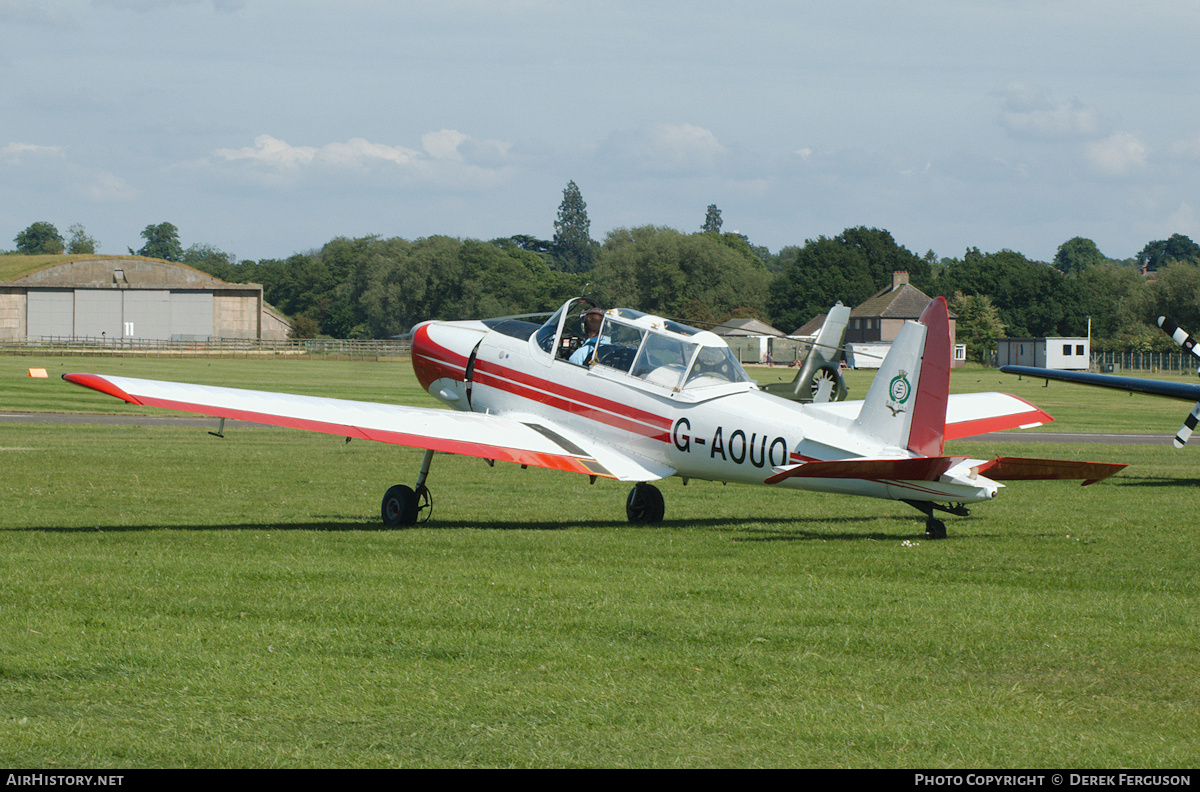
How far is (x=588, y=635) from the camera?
7754 mm

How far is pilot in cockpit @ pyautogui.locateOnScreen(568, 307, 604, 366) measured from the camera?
46.4 feet

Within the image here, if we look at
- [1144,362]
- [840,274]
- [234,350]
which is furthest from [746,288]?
[234,350]

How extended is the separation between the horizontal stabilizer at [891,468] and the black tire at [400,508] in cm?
460

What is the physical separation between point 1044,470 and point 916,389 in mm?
1408

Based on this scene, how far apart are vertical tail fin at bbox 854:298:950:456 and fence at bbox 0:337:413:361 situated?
76706 mm

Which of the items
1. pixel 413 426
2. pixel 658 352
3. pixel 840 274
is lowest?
pixel 413 426

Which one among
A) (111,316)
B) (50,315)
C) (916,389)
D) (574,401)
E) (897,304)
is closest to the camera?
(916,389)

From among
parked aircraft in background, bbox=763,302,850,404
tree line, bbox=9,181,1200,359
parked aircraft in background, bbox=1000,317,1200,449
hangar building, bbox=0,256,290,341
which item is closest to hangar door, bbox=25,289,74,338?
hangar building, bbox=0,256,290,341

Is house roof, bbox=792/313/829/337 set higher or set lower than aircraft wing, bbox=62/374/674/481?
higher

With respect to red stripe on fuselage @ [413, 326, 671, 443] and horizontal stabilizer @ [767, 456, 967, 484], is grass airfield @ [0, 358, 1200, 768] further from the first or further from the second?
red stripe on fuselage @ [413, 326, 671, 443]

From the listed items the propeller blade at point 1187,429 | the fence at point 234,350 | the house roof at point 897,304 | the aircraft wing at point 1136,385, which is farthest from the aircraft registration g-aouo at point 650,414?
the house roof at point 897,304

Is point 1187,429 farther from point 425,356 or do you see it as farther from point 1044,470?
point 425,356

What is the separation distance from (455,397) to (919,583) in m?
7.51
